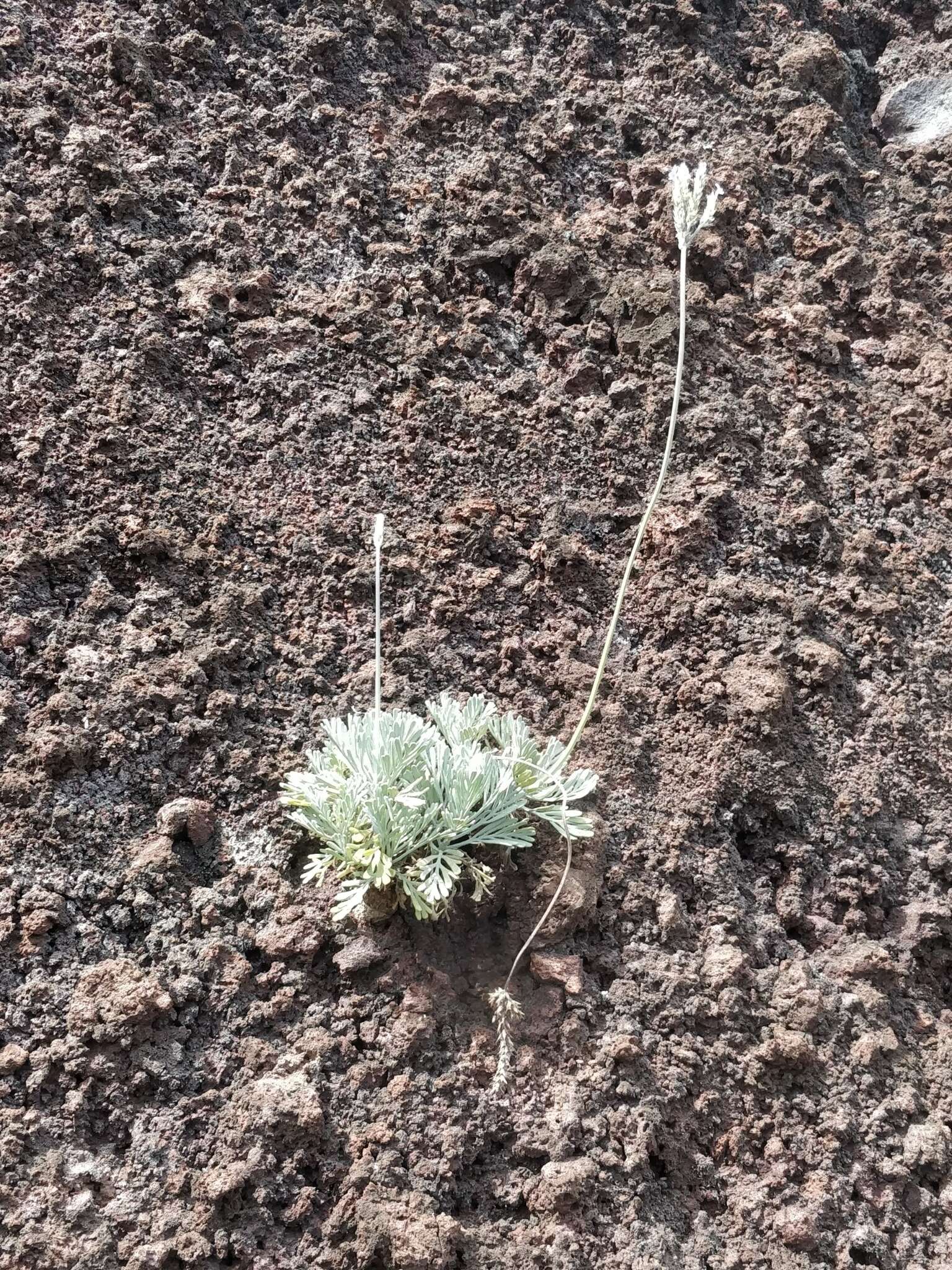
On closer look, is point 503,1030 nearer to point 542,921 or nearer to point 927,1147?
point 542,921

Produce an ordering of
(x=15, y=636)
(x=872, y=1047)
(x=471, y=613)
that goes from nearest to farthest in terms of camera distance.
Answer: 1. (x=872, y=1047)
2. (x=15, y=636)
3. (x=471, y=613)

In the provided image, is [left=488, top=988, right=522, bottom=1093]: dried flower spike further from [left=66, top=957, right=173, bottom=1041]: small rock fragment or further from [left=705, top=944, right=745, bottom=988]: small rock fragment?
[left=66, top=957, right=173, bottom=1041]: small rock fragment

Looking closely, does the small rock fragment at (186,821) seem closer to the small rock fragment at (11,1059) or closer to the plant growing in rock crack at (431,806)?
the plant growing in rock crack at (431,806)

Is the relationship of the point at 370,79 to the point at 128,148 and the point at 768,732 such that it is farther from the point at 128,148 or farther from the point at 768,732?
the point at 768,732

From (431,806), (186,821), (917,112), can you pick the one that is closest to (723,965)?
(431,806)

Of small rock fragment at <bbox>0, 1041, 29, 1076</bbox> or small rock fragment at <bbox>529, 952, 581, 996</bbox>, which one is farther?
small rock fragment at <bbox>529, 952, 581, 996</bbox>

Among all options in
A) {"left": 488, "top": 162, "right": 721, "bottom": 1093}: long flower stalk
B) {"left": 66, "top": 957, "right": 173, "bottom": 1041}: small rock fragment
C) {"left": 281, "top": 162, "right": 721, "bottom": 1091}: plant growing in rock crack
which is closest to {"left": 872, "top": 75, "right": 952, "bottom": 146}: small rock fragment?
{"left": 488, "top": 162, "right": 721, "bottom": 1093}: long flower stalk

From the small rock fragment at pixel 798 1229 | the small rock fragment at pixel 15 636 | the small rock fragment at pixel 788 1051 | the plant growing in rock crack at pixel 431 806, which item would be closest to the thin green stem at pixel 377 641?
the plant growing in rock crack at pixel 431 806
